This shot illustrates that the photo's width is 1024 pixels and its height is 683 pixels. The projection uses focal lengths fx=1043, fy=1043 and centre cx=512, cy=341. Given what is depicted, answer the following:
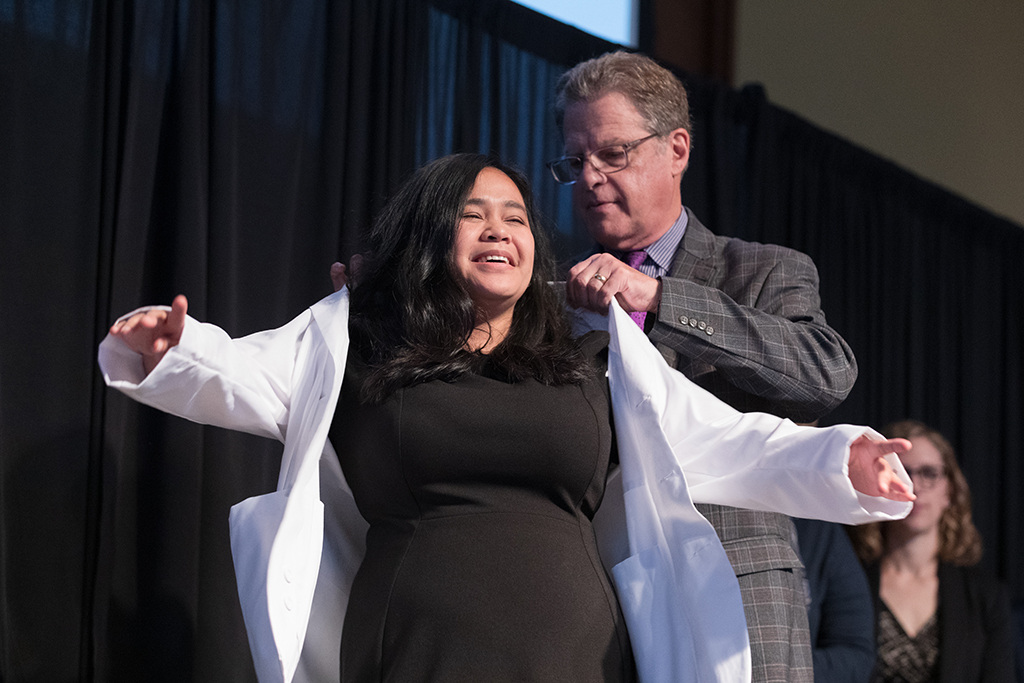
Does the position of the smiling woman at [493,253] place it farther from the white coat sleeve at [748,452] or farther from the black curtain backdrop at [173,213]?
the black curtain backdrop at [173,213]

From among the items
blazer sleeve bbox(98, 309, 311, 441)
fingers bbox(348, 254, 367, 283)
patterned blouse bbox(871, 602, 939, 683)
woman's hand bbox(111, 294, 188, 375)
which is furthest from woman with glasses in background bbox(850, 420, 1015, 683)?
woman's hand bbox(111, 294, 188, 375)

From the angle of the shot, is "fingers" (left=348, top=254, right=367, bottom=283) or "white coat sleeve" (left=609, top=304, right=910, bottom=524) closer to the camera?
"white coat sleeve" (left=609, top=304, right=910, bottom=524)

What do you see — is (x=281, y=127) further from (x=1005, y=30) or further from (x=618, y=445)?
(x=1005, y=30)

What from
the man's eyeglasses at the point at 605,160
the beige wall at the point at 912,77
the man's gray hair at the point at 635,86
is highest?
the beige wall at the point at 912,77

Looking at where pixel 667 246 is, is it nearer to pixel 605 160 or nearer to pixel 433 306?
pixel 605 160

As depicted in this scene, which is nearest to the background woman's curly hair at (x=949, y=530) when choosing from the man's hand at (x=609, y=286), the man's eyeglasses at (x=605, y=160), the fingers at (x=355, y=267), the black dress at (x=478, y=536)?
the man's eyeglasses at (x=605, y=160)

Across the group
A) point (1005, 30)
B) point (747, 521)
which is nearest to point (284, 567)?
point (747, 521)

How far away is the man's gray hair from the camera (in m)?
2.12

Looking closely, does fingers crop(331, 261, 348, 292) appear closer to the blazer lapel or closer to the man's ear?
the blazer lapel

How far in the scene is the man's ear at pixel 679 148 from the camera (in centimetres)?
216

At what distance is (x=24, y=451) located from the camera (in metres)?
1.95

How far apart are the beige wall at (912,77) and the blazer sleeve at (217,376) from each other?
3.18 m

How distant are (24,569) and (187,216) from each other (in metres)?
0.76

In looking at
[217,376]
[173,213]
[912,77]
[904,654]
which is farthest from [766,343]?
[912,77]
